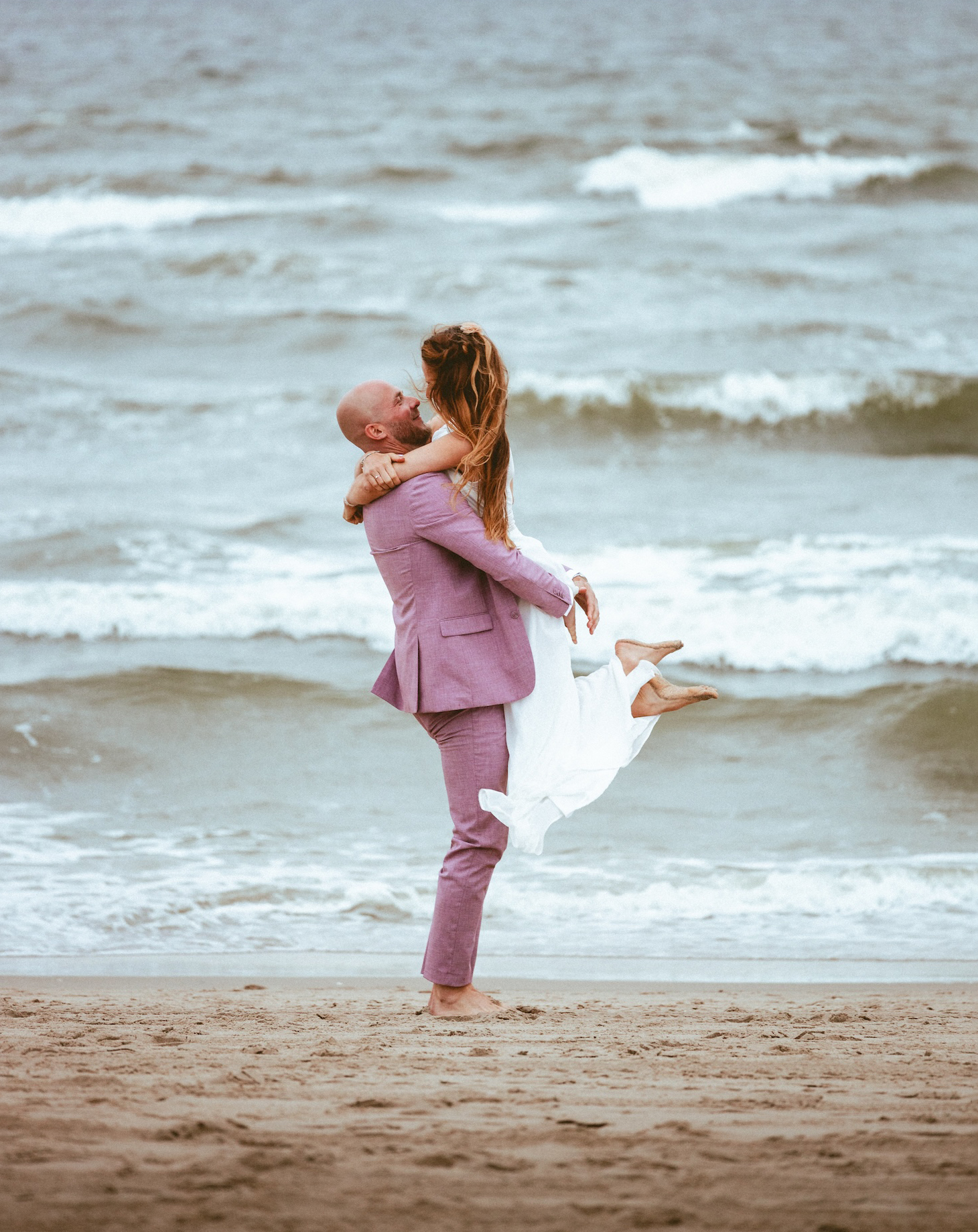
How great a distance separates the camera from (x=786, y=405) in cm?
1445

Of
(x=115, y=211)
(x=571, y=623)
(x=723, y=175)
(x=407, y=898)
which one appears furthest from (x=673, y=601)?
(x=115, y=211)

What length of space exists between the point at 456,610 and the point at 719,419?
11.6 meters

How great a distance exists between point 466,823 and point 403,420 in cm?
107

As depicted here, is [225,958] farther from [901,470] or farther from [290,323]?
[290,323]

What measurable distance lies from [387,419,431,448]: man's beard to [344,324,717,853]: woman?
1.3 inches

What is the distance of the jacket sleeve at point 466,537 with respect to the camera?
321 centimetres

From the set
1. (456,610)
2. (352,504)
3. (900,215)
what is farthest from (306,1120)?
(900,215)

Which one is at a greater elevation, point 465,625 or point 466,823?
point 465,625

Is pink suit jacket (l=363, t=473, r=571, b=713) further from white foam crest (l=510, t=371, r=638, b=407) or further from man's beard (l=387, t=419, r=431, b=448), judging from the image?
white foam crest (l=510, t=371, r=638, b=407)

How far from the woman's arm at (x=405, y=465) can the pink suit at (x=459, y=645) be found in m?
0.03

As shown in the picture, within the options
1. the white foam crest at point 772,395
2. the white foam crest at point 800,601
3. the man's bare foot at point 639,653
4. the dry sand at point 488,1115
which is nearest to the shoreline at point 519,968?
the dry sand at point 488,1115

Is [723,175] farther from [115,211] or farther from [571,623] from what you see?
[571,623]

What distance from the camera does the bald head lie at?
3.32 m

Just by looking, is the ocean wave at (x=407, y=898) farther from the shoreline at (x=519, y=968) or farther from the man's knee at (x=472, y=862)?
the man's knee at (x=472, y=862)
